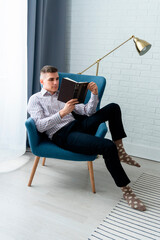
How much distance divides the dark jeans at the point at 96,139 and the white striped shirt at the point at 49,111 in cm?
6

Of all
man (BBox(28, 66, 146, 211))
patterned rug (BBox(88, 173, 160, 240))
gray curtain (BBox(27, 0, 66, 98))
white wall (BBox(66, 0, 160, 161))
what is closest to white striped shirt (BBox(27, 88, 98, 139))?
→ man (BBox(28, 66, 146, 211))

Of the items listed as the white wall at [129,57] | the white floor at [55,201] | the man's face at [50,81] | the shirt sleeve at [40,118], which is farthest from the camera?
the white wall at [129,57]

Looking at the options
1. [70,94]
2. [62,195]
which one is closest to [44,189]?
[62,195]

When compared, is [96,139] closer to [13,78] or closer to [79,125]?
[79,125]

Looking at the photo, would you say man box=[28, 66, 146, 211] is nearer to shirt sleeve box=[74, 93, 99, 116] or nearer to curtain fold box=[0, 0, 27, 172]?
shirt sleeve box=[74, 93, 99, 116]

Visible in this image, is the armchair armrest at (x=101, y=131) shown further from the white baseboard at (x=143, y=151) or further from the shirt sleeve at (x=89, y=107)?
the white baseboard at (x=143, y=151)

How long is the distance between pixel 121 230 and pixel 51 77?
1.35m

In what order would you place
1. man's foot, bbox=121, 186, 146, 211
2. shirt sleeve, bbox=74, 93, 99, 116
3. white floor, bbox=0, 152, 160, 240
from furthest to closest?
shirt sleeve, bbox=74, 93, 99, 116
man's foot, bbox=121, 186, 146, 211
white floor, bbox=0, 152, 160, 240

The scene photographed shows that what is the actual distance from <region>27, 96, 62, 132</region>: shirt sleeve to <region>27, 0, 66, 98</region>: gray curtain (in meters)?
0.79

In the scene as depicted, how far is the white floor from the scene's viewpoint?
6.40ft

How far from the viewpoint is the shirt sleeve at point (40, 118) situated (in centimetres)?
242

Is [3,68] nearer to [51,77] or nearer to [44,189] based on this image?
[51,77]

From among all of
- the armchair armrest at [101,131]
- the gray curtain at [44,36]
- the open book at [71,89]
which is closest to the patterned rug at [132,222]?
the armchair armrest at [101,131]

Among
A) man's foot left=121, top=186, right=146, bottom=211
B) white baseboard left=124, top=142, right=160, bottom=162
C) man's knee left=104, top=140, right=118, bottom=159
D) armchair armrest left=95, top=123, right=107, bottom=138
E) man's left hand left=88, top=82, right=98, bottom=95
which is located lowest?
white baseboard left=124, top=142, right=160, bottom=162
